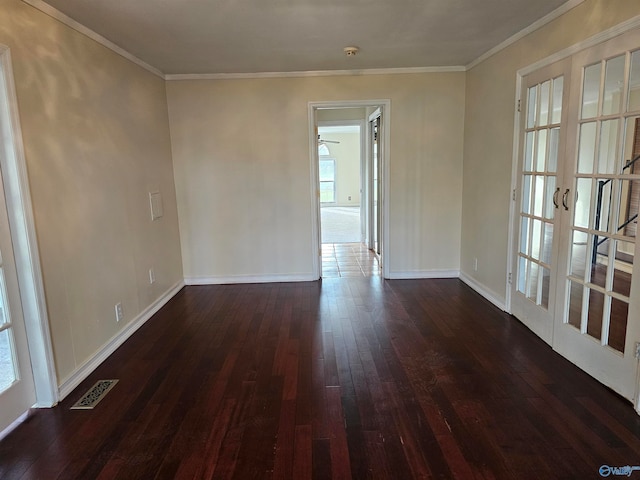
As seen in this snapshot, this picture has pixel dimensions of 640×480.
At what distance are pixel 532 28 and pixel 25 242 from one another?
3801 millimetres

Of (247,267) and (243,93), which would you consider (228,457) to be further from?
(243,93)

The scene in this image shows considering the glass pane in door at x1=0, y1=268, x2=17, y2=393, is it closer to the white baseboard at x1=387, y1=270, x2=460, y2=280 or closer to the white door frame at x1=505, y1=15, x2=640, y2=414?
the white door frame at x1=505, y1=15, x2=640, y2=414

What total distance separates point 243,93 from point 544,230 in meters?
3.38

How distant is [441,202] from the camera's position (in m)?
4.71

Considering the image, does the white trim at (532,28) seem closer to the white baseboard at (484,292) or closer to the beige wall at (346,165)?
the white baseboard at (484,292)

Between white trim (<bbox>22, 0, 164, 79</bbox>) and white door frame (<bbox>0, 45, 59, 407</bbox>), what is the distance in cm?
47

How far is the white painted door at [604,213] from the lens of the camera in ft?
7.33

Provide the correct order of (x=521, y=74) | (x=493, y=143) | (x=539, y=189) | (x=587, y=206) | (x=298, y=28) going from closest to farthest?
(x=587, y=206), (x=298, y=28), (x=539, y=189), (x=521, y=74), (x=493, y=143)

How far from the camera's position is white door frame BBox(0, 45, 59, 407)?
210 centimetres

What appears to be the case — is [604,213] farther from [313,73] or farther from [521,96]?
[313,73]

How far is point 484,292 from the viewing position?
4133mm

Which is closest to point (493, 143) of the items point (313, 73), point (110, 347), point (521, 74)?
point (521, 74)

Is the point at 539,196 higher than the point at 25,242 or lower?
higher

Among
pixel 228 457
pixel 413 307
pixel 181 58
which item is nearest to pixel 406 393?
pixel 228 457
